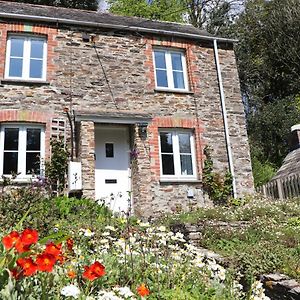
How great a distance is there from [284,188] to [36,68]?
9.40m

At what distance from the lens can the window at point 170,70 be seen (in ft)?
43.5

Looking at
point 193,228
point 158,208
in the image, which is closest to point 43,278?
point 193,228

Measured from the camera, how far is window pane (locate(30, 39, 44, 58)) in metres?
12.1

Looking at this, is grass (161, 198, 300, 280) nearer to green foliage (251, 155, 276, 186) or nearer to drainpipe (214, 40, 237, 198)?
drainpipe (214, 40, 237, 198)

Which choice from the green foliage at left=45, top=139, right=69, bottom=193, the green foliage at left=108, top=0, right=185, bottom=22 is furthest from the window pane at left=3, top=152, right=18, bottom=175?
the green foliage at left=108, top=0, right=185, bottom=22

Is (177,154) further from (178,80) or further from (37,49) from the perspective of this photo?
(37,49)

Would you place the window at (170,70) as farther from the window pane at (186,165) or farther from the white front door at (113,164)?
the window pane at (186,165)

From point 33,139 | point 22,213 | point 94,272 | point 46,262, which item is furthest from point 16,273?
point 33,139

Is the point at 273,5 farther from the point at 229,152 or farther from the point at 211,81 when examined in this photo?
the point at 229,152

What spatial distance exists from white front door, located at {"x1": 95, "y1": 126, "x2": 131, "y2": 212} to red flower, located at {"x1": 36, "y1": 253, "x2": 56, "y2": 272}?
9229mm

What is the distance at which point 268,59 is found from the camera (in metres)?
25.3

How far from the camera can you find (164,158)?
40.4 feet

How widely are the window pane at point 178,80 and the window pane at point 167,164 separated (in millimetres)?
2713

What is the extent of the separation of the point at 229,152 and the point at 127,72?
445 cm
